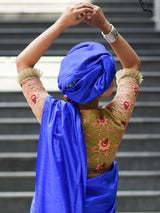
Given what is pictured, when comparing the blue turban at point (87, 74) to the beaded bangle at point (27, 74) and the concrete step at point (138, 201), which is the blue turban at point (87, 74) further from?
the concrete step at point (138, 201)

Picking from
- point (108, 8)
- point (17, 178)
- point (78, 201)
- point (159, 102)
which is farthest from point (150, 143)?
point (78, 201)

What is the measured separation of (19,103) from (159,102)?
61.6 inches

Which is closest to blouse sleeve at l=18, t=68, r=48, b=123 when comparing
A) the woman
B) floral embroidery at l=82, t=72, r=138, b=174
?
the woman

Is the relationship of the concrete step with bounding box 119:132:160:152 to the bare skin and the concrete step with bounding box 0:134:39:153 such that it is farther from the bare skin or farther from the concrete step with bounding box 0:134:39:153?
the bare skin

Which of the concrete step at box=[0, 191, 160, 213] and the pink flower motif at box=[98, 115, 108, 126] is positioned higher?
the pink flower motif at box=[98, 115, 108, 126]

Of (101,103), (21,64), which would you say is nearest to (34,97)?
(21,64)

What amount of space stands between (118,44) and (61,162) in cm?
48

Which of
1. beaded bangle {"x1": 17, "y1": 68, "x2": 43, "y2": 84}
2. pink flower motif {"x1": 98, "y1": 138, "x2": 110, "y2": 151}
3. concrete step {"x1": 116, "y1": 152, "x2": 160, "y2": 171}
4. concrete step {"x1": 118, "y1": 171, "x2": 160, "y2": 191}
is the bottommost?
concrete step {"x1": 118, "y1": 171, "x2": 160, "y2": 191}

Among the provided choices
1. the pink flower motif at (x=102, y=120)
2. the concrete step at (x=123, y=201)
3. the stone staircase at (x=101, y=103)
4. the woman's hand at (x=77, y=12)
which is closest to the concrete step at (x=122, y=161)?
the stone staircase at (x=101, y=103)

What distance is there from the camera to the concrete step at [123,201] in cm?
353

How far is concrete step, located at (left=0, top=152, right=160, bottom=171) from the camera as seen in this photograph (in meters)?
3.71

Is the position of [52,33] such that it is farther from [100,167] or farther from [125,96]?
[100,167]

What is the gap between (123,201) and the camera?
11.7 ft

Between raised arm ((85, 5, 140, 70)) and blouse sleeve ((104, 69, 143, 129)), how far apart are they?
0.12 ft
